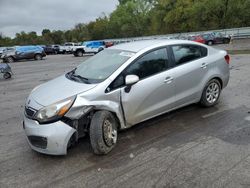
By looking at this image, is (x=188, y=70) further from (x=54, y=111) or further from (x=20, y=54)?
(x=20, y=54)

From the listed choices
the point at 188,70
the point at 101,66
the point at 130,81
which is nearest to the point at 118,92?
the point at 130,81

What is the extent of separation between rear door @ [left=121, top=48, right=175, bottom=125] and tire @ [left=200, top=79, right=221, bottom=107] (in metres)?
1.02

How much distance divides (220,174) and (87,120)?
6.44ft

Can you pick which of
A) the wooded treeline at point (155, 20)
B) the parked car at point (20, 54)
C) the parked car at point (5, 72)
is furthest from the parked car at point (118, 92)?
the wooded treeline at point (155, 20)

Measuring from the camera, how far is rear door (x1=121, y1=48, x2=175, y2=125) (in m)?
4.45

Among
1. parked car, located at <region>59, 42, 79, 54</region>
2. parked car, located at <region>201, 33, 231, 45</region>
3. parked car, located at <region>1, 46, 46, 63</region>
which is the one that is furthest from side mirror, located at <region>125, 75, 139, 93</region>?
parked car, located at <region>59, 42, 79, 54</region>

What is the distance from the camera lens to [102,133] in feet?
13.0

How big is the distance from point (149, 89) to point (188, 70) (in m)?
1.08

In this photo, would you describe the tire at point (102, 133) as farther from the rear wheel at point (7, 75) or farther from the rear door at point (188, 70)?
the rear wheel at point (7, 75)

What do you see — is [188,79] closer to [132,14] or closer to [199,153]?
[199,153]

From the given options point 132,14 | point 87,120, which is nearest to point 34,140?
point 87,120

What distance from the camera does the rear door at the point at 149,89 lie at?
4.45 m

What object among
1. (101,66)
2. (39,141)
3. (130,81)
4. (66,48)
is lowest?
(66,48)

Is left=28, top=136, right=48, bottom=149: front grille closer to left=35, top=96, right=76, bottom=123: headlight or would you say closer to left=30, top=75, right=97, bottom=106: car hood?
left=35, top=96, right=76, bottom=123: headlight
